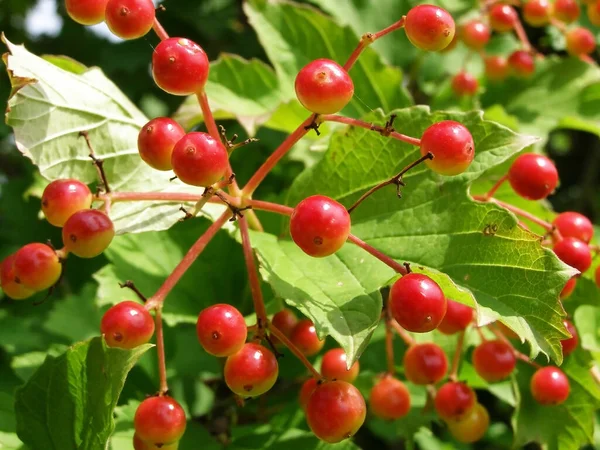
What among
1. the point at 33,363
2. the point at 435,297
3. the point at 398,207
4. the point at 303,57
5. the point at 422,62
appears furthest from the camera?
the point at 422,62

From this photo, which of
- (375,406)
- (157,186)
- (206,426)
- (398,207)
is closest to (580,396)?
(375,406)

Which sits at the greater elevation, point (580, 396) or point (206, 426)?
point (580, 396)

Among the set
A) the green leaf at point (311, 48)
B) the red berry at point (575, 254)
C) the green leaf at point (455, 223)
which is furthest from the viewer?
the green leaf at point (311, 48)

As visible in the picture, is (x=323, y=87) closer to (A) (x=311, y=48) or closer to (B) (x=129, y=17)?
(B) (x=129, y=17)

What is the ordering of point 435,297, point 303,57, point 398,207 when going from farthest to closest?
point 303,57, point 398,207, point 435,297

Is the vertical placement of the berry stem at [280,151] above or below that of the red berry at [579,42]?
above

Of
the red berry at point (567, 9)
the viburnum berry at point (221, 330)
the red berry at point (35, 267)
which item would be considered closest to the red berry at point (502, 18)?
the red berry at point (567, 9)

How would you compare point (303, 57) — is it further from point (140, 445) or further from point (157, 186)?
point (140, 445)

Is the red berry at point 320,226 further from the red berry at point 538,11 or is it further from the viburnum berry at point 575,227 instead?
the red berry at point 538,11
